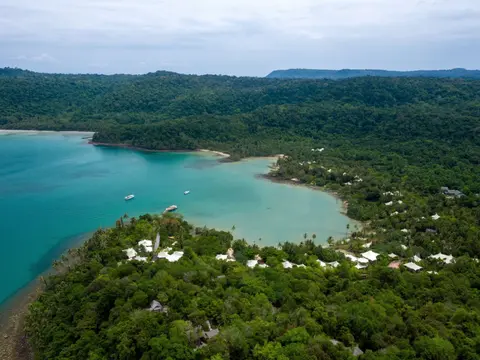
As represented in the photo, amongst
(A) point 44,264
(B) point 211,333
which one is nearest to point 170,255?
(B) point 211,333

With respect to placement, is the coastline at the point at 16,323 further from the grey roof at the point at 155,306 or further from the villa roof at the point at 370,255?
the villa roof at the point at 370,255

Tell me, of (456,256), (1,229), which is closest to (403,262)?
(456,256)

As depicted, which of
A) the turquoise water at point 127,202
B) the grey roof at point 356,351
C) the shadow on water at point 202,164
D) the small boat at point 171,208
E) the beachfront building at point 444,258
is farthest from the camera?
the shadow on water at point 202,164

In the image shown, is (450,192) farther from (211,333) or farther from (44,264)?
(44,264)

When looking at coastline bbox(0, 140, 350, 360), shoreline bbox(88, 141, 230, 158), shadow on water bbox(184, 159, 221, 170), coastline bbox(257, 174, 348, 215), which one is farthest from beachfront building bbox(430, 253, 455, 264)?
shoreline bbox(88, 141, 230, 158)

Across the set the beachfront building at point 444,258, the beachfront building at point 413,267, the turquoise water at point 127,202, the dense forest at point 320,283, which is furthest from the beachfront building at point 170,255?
the beachfront building at point 444,258

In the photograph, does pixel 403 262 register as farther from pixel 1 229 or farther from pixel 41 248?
pixel 1 229
